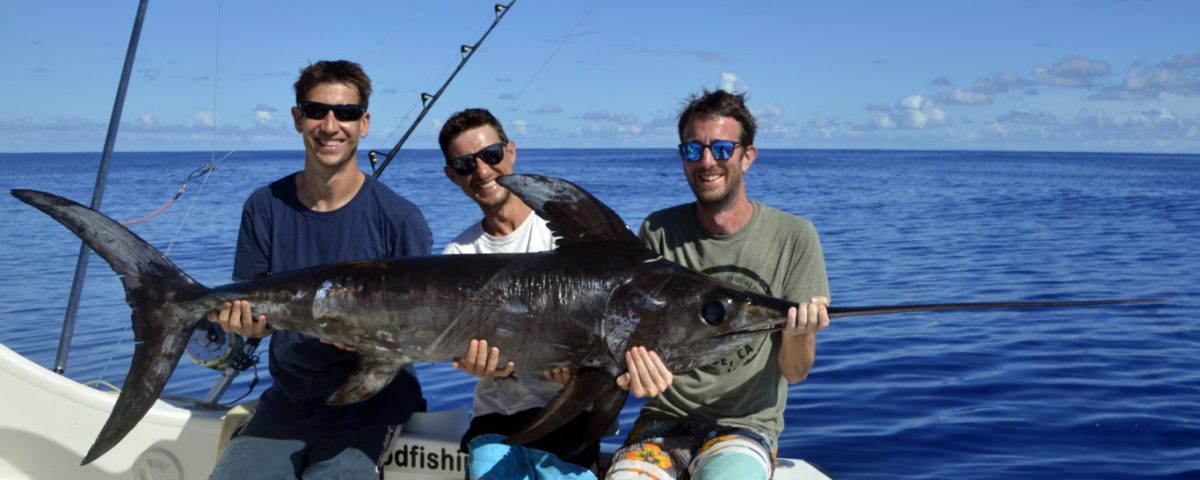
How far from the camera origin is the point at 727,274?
10.8 ft

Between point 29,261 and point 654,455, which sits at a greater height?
point 654,455

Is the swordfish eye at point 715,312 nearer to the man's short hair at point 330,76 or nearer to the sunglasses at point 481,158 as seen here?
the sunglasses at point 481,158

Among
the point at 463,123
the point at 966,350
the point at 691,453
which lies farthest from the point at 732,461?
the point at 966,350

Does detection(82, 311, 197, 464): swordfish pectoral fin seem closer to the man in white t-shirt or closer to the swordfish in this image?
the swordfish

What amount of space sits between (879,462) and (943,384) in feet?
6.03

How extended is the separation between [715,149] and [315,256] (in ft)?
4.58

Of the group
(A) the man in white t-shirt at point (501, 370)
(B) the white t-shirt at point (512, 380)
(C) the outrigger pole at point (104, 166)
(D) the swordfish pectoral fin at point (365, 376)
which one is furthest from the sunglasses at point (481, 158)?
(C) the outrigger pole at point (104, 166)

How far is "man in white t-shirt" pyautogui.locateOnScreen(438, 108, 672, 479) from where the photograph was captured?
2.80 meters

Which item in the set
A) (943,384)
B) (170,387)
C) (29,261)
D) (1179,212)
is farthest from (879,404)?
(1179,212)

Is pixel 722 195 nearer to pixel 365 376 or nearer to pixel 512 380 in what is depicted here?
pixel 512 380

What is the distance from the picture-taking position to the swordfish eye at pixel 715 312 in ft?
9.07

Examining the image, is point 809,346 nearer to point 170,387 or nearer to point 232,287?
point 232,287

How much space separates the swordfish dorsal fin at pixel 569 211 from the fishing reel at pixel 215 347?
158 centimetres

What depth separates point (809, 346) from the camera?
310cm
